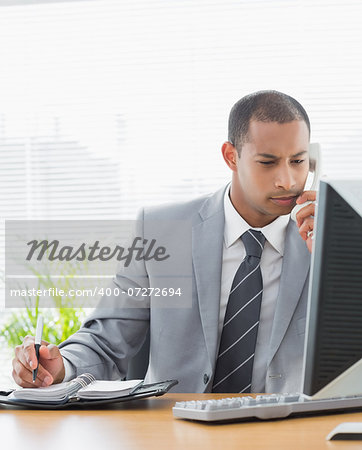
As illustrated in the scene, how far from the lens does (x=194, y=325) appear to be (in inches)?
72.8

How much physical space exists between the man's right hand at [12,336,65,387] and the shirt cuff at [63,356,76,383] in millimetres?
27

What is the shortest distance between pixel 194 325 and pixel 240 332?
0.14m

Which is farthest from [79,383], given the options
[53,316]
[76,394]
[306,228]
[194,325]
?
[53,316]

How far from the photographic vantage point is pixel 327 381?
925 mm

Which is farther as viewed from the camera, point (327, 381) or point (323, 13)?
point (323, 13)

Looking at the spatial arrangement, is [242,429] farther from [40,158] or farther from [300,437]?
[40,158]

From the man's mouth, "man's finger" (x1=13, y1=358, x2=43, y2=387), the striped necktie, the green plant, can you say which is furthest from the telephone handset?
the green plant

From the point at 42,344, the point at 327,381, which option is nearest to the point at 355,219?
the point at 327,381

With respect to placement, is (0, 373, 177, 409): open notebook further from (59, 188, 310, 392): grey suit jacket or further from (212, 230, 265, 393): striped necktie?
(212, 230, 265, 393): striped necktie

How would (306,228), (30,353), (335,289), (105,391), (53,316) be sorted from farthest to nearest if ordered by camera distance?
(53,316), (306,228), (30,353), (105,391), (335,289)

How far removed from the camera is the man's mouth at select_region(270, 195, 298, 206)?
1.85 metres

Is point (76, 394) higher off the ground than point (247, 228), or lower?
lower

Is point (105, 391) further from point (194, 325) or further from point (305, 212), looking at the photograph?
point (305, 212)

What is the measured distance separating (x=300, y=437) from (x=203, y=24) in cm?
312
